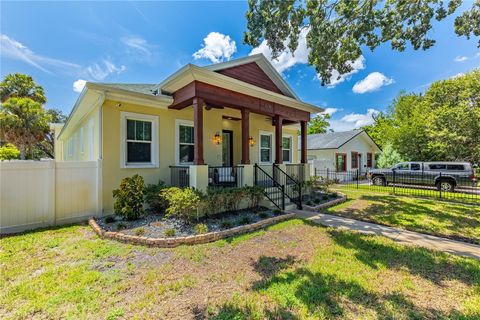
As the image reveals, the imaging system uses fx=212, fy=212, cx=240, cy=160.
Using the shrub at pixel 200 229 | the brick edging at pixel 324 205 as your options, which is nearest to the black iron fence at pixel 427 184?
the brick edging at pixel 324 205

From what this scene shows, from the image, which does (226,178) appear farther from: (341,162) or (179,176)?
(341,162)

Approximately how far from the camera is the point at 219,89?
23.0ft

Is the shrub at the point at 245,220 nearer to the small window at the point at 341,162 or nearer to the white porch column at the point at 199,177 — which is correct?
the white porch column at the point at 199,177

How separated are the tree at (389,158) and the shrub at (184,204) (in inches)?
846

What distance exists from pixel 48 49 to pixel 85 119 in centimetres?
419

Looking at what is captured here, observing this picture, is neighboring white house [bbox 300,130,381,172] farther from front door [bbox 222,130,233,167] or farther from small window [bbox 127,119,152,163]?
small window [bbox 127,119,152,163]

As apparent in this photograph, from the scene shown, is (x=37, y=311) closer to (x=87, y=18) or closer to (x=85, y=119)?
(x=85, y=119)

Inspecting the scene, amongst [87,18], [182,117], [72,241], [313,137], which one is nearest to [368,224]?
[182,117]

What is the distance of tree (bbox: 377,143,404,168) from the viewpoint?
2081cm

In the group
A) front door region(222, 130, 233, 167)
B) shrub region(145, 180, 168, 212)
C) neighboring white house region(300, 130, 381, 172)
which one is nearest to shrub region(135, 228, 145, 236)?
shrub region(145, 180, 168, 212)

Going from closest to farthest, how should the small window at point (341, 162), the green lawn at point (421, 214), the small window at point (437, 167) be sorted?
the green lawn at point (421, 214)
the small window at point (437, 167)
the small window at point (341, 162)

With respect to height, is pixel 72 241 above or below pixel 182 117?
below

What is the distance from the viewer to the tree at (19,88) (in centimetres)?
1789

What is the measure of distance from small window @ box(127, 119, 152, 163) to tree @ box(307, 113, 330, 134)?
34.3 metres
